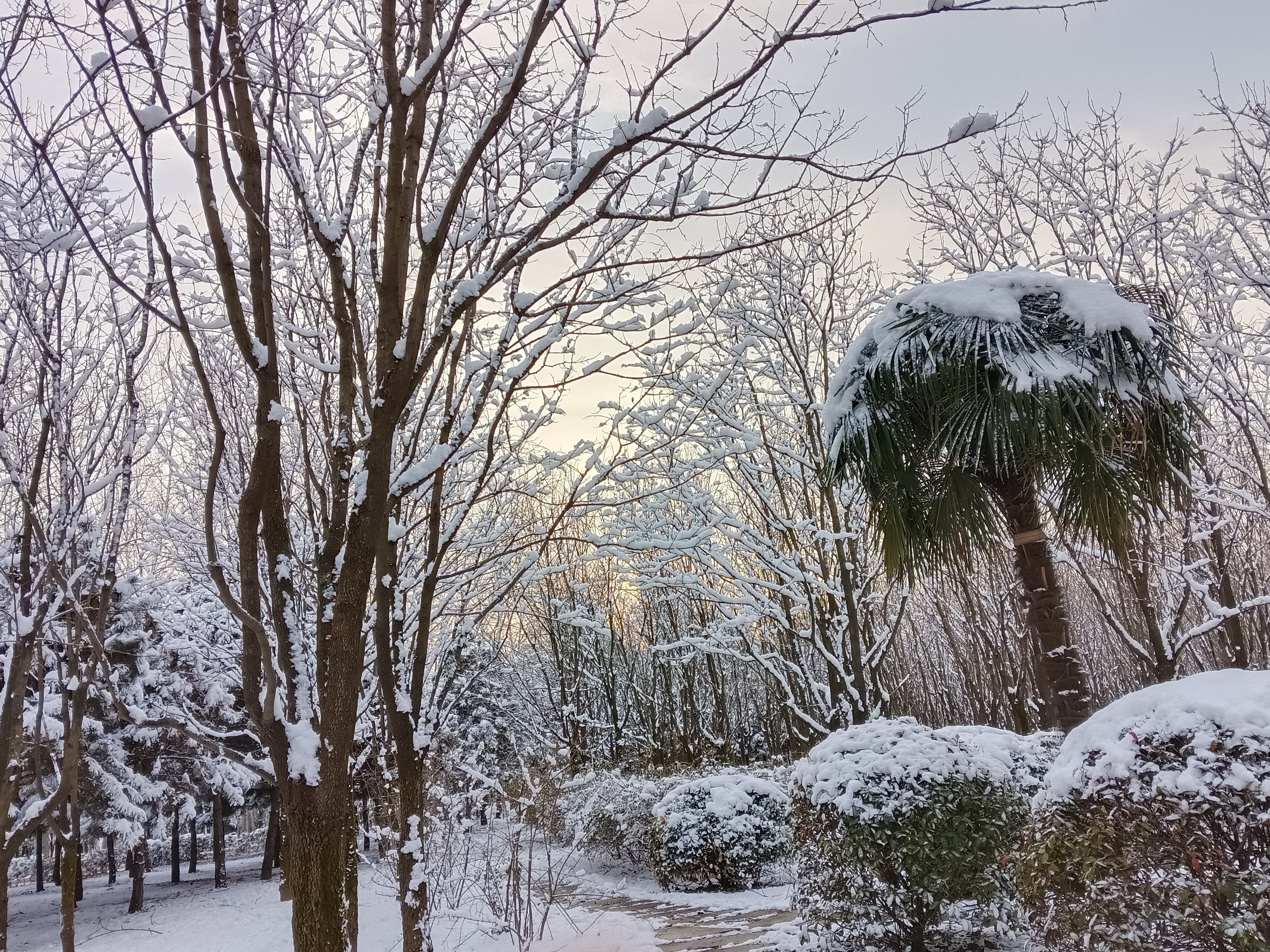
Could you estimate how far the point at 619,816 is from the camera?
34.3 feet

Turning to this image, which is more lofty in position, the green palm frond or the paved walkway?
the green palm frond

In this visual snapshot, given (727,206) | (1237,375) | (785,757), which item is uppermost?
(1237,375)

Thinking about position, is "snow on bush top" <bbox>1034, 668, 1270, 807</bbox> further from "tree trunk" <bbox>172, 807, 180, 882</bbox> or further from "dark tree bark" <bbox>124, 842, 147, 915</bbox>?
"tree trunk" <bbox>172, 807, 180, 882</bbox>

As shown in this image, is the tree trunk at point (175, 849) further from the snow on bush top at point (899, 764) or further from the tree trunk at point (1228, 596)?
the tree trunk at point (1228, 596)

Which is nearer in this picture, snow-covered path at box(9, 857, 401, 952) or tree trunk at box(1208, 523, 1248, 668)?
tree trunk at box(1208, 523, 1248, 668)

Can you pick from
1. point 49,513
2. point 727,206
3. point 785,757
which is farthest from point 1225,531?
point 49,513

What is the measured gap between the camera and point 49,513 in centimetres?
600

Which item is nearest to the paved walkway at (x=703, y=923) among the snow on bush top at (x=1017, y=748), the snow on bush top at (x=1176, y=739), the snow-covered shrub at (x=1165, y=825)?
the snow on bush top at (x=1017, y=748)

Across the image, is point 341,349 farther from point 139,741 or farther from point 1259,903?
point 139,741

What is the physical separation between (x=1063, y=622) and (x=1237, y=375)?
4248mm

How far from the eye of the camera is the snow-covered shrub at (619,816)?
10.3 m

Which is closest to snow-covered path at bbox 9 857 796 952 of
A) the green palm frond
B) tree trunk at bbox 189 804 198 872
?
tree trunk at bbox 189 804 198 872

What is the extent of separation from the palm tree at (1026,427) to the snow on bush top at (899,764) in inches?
20.6

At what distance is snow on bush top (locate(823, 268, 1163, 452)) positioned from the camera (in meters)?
4.46
